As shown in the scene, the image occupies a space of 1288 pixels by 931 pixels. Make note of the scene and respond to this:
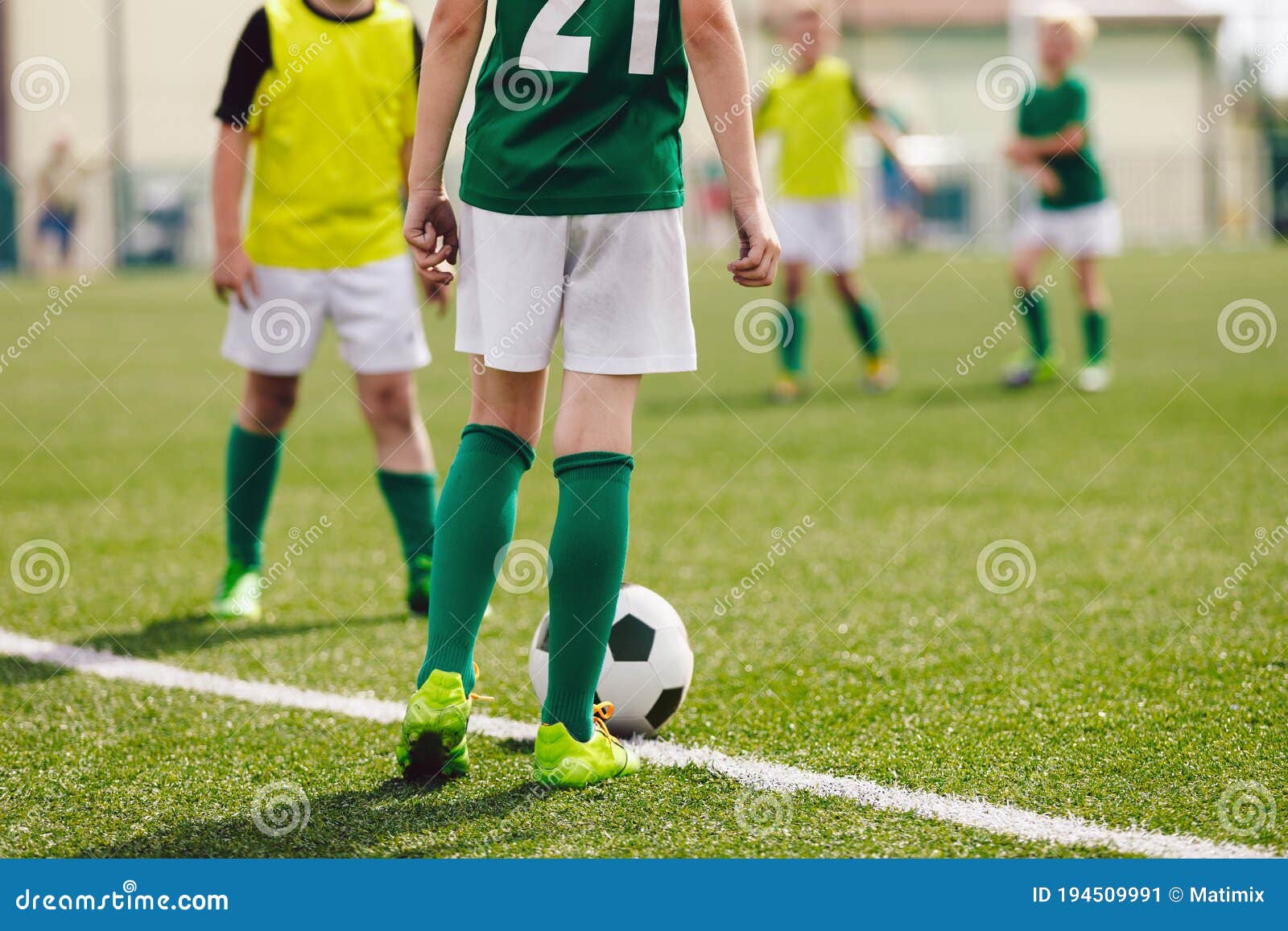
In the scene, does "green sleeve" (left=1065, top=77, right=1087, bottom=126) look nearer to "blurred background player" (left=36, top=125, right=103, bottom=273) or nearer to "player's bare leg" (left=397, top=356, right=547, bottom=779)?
"player's bare leg" (left=397, top=356, right=547, bottom=779)

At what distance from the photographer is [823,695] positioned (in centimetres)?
343

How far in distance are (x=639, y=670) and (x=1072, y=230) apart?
733 centimetres

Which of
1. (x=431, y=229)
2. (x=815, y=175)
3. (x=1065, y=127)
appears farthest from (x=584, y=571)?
(x=1065, y=127)

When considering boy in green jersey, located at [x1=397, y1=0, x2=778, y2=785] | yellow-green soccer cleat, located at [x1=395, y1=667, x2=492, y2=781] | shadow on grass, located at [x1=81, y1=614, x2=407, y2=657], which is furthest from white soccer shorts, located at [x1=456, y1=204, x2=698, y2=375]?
shadow on grass, located at [x1=81, y1=614, x2=407, y2=657]

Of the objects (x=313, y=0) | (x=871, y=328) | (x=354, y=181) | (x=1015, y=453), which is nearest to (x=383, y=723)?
(x=354, y=181)

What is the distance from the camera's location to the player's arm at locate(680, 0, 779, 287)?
8.67 ft

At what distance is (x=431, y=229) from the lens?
2.79 metres

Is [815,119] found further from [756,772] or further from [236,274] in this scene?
[756,772]

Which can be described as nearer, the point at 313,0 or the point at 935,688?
the point at 935,688

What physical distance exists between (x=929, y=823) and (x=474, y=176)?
1.45 m

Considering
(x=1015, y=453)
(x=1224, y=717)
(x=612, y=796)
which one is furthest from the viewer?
(x=1015, y=453)

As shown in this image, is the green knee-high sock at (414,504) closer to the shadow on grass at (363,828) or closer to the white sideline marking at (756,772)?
the white sideline marking at (756,772)

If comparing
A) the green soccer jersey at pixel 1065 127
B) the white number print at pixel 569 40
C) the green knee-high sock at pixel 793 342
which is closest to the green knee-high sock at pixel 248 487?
the white number print at pixel 569 40

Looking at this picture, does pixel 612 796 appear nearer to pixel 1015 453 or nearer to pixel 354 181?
pixel 354 181
